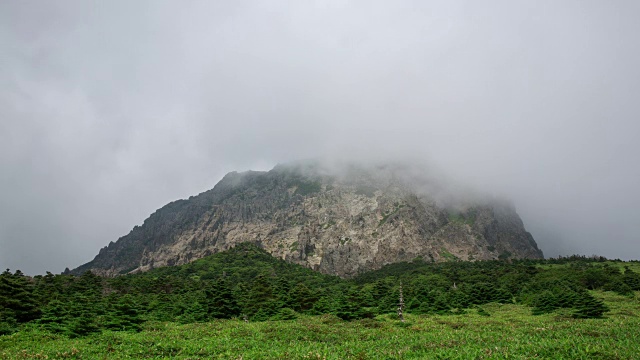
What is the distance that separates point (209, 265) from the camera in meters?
155

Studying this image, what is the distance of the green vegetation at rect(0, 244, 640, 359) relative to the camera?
1948 centimetres

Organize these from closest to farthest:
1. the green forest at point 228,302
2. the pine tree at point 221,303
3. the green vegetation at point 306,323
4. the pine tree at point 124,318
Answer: the green vegetation at point 306,323 < the pine tree at point 124,318 < the green forest at point 228,302 < the pine tree at point 221,303

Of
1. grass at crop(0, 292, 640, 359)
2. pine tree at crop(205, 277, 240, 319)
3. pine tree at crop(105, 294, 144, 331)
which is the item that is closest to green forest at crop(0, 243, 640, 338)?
pine tree at crop(105, 294, 144, 331)

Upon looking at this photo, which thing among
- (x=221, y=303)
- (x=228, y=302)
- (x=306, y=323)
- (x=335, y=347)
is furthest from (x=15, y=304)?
(x=335, y=347)

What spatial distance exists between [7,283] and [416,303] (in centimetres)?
6345

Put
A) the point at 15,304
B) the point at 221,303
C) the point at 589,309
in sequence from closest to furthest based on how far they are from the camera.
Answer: the point at 15,304, the point at 589,309, the point at 221,303

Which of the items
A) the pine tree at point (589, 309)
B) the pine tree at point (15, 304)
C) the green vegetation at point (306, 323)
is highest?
the pine tree at point (15, 304)

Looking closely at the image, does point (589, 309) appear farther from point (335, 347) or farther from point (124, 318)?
point (124, 318)

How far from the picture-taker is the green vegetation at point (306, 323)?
19.5 meters

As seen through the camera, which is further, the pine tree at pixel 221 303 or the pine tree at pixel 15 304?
the pine tree at pixel 221 303

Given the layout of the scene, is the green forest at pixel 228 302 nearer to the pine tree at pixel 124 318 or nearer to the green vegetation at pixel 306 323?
the pine tree at pixel 124 318

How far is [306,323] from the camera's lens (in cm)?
3756

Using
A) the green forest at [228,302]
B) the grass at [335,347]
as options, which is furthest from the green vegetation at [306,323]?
the green forest at [228,302]

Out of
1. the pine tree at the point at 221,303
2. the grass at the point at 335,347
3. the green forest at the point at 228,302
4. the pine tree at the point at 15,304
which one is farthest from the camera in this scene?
the pine tree at the point at 221,303
